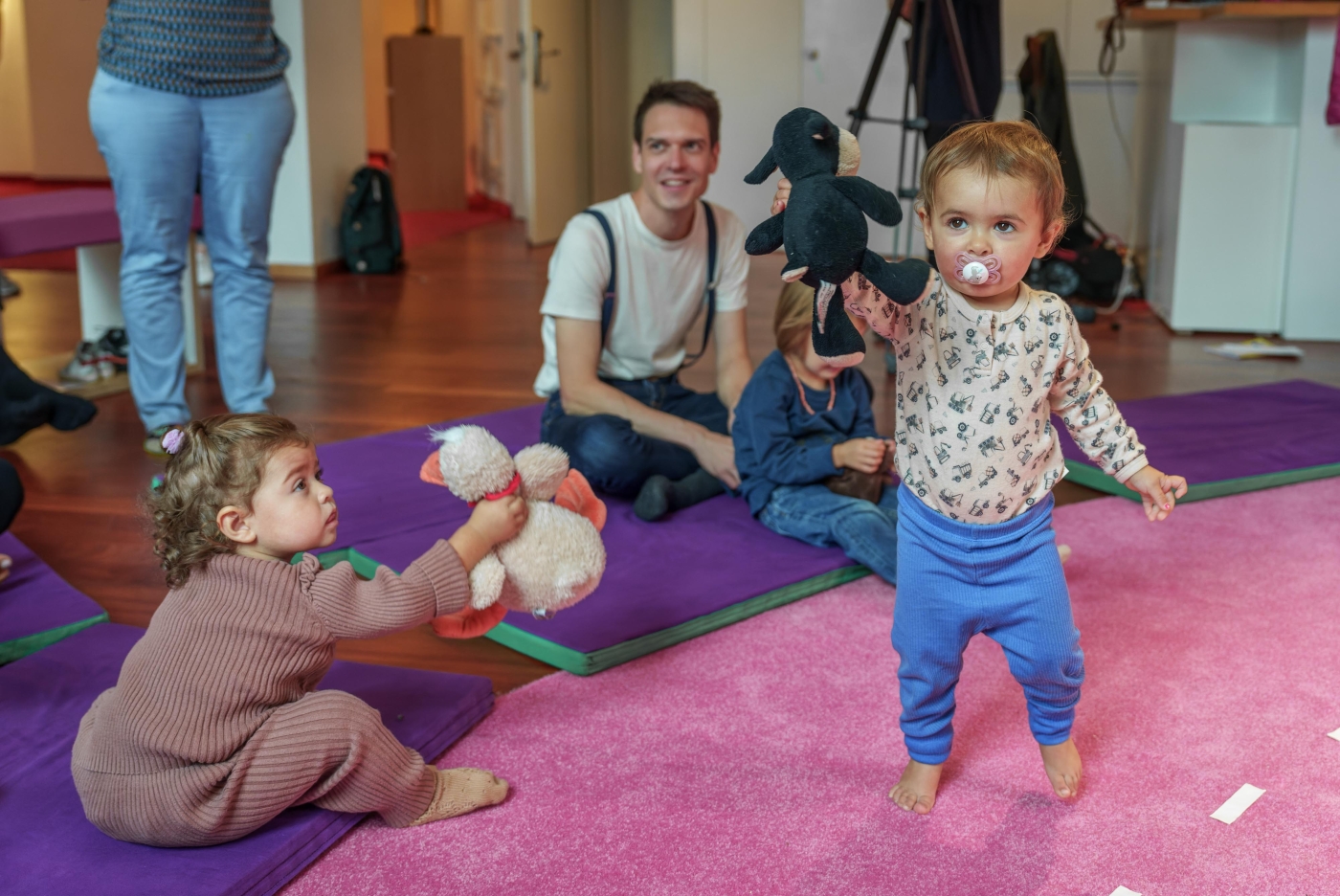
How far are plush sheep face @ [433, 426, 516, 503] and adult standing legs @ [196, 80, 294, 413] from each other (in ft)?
4.98

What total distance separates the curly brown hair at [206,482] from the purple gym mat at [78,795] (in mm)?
283

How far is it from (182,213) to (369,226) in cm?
294

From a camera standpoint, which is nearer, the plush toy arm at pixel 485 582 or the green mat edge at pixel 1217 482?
the plush toy arm at pixel 485 582

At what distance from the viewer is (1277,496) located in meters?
2.52

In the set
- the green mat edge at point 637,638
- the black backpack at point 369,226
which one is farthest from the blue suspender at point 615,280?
the black backpack at point 369,226

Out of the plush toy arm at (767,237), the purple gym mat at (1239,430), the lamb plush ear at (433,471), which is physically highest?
the plush toy arm at (767,237)

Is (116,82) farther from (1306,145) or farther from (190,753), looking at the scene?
(1306,145)

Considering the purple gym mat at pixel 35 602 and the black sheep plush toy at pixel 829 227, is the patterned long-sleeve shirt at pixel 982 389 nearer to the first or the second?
the black sheep plush toy at pixel 829 227

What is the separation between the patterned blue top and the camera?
99.2 inches

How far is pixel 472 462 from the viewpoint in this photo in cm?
141

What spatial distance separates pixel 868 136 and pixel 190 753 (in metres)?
5.41

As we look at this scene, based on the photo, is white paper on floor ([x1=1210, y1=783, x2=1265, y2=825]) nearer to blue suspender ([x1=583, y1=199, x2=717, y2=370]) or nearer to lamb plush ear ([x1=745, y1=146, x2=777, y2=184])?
lamb plush ear ([x1=745, y1=146, x2=777, y2=184])

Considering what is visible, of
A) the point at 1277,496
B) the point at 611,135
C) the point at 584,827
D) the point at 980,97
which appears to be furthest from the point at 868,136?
the point at 584,827

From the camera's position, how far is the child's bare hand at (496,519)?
1442 millimetres
